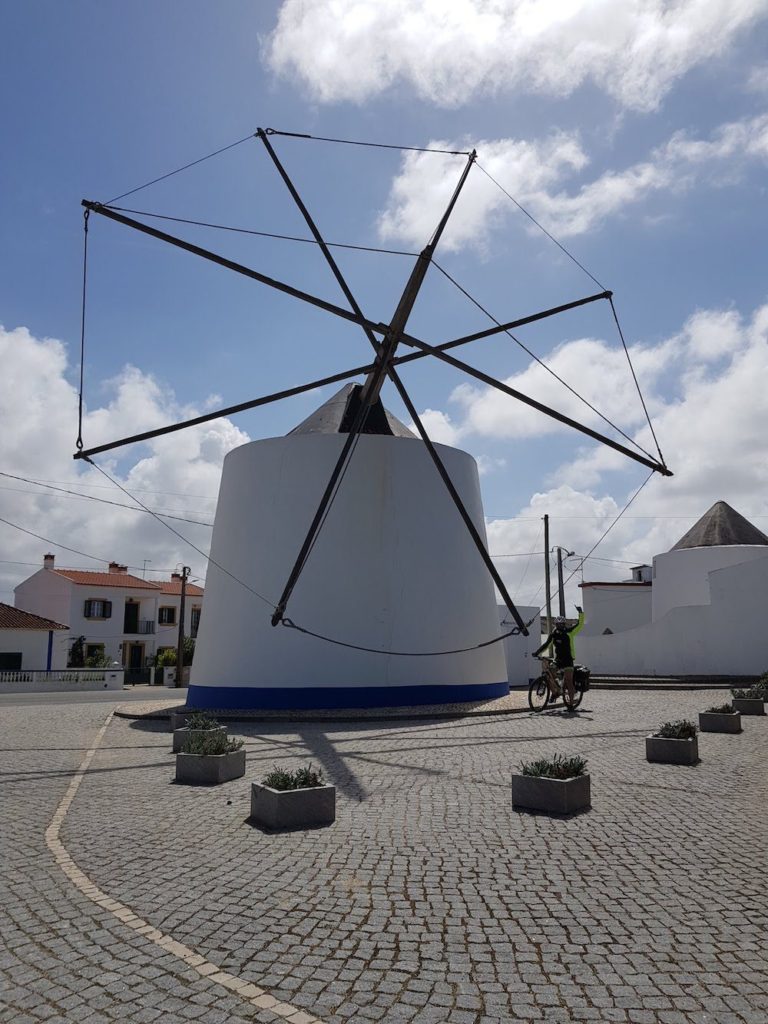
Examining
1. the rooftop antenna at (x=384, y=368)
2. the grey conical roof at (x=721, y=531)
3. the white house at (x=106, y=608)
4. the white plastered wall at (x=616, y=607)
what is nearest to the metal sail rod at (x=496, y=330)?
the rooftop antenna at (x=384, y=368)

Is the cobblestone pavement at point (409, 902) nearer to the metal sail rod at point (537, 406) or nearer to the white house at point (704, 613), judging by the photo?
the metal sail rod at point (537, 406)

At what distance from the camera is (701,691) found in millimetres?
21844

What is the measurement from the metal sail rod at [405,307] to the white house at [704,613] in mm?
16443

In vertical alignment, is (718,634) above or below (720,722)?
above

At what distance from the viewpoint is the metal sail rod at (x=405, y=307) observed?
1582 cm

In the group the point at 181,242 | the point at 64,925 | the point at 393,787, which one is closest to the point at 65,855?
the point at 64,925

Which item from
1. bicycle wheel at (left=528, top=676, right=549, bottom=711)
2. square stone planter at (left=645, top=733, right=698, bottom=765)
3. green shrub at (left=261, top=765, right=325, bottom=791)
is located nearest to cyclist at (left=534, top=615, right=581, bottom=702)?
bicycle wheel at (left=528, top=676, right=549, bottom=711)

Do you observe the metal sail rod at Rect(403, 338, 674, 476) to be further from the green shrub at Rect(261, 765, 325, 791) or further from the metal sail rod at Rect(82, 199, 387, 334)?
the green shrub at Rect(261, 765, 325, 791)

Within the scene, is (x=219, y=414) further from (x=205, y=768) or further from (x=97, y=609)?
(x=97, y=609)

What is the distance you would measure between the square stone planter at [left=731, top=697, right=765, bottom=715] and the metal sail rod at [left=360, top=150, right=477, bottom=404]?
9851 millimetres

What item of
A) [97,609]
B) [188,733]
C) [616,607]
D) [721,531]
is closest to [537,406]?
[188,733]

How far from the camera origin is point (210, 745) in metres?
9.23

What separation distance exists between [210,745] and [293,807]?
2794 mm

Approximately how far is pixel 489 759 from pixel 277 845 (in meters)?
4.67
